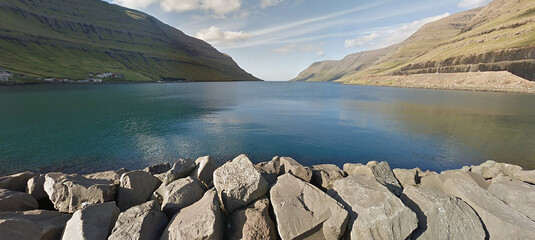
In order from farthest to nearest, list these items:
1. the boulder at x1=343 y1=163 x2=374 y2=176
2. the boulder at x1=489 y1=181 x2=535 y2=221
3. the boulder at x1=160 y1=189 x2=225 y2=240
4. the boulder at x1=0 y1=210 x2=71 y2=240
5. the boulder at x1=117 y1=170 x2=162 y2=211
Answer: the boulder at x1=343 y1=163 x2=374 y2=176 < the boulder at x1=117 y1=170 x2=162 y2=211 < the boulder at x1=489 y1=181 x2=535 y2=221 < the boulder at x1=160 y1=189 x2=225 y2=240 < the boulder at x1=0 y1=210 x2=71 y2=240

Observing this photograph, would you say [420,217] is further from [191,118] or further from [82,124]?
[82,124]

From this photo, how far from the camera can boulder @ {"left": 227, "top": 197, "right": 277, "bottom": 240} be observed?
29.8ft

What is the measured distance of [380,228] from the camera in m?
8.88

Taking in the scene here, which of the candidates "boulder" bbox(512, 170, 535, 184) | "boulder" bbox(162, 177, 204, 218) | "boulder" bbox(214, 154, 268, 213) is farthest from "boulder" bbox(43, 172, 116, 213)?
"boulder" bbox(512, 170, 535, 184)

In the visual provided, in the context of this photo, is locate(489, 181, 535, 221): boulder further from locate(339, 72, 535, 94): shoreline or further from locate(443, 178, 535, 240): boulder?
locate(339, 72, 535, 94): shoreline

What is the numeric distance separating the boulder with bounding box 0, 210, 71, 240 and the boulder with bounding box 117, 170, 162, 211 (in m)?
2.26

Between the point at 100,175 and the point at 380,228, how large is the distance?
18.2 m

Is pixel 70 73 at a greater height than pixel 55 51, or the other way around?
pixel 55 51

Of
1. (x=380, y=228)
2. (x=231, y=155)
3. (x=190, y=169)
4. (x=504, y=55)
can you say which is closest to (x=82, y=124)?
(x=231, y=155)

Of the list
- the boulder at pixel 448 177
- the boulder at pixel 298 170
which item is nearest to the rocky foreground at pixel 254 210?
the boulder at pixel 448 177

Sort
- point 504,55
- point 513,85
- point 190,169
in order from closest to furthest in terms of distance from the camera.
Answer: point 190,169 → point 513,85 → point 504,55

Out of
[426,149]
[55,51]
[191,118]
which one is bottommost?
[426,149]

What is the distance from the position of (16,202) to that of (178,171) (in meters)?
7.20

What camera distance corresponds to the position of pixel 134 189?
11398 millimetres
